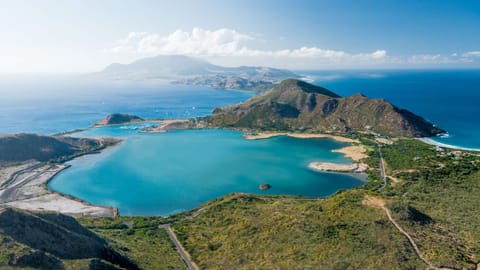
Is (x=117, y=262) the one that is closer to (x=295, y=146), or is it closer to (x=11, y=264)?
(x=11, y=264)

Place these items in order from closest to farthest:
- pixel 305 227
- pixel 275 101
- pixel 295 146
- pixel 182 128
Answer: pixel 305 227
pixel 295 146
pixel 182 128
pixel 275 101

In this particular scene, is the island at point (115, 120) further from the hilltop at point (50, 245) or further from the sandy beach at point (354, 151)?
the hilltop at point (50, 245)

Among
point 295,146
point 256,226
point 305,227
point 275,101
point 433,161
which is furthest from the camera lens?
point 275,101

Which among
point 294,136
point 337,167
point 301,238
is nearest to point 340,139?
point 294,136

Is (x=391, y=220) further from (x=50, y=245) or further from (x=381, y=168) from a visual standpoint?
(x=381, y=168)

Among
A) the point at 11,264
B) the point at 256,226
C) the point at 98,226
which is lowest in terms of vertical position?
the point at 98,226

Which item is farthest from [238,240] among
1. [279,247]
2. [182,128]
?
[182,128]
